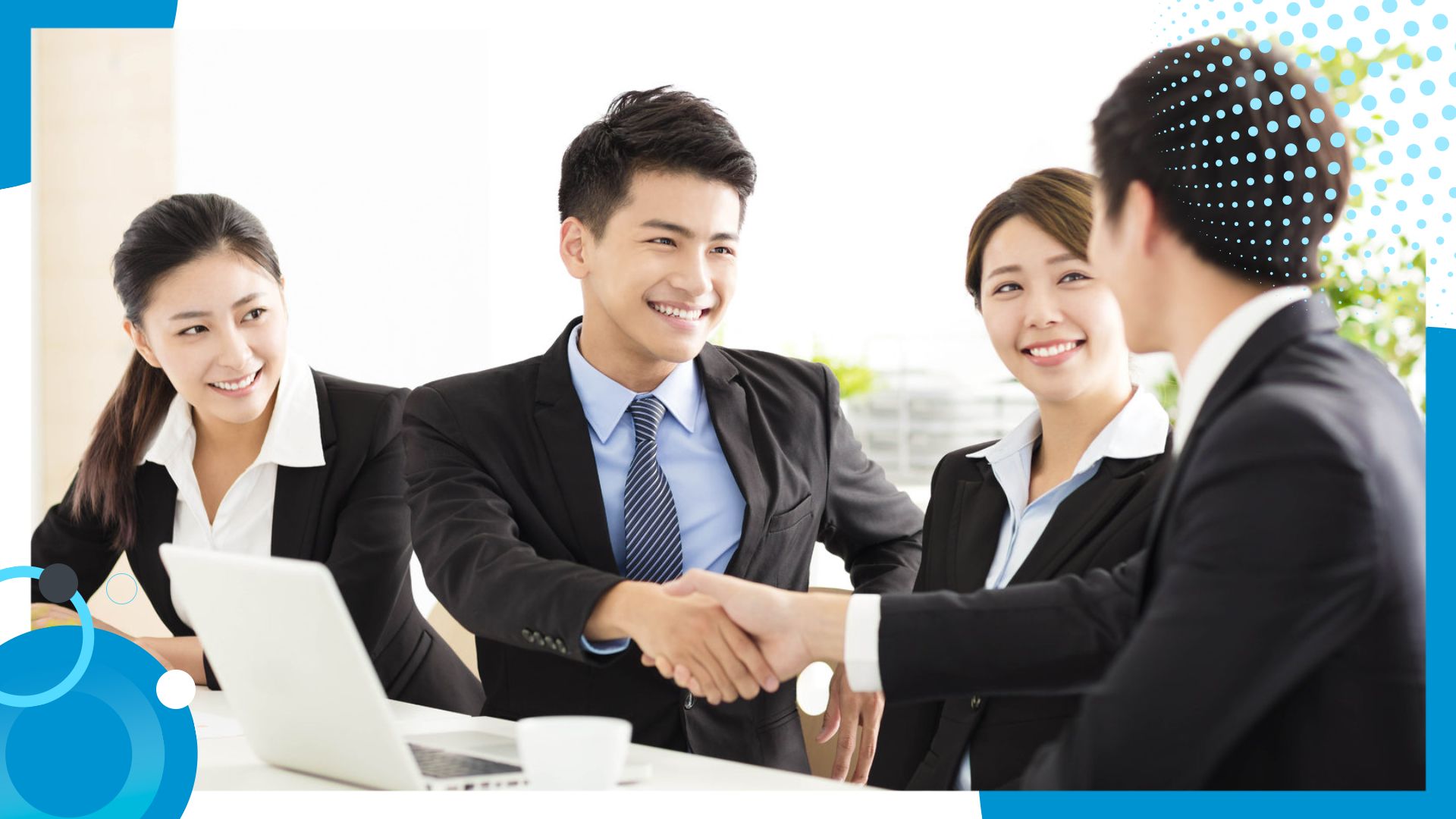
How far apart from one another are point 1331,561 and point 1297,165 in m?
0.48

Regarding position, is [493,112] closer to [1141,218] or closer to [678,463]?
[678,463]

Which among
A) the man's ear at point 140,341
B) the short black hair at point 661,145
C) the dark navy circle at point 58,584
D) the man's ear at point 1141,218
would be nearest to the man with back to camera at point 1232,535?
the man's ear at point 1141,218

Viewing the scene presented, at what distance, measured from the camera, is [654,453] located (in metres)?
1.81

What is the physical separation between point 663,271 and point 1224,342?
91 centimetres

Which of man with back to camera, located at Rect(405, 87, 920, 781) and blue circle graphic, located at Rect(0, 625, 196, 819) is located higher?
man with back to camera, located at Rect(405, 87, 920, 781)

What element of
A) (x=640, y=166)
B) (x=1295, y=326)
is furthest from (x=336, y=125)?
(x=1295, y=326)

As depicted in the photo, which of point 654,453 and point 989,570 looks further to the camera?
point 654,453

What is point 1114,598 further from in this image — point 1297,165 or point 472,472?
point 472,472

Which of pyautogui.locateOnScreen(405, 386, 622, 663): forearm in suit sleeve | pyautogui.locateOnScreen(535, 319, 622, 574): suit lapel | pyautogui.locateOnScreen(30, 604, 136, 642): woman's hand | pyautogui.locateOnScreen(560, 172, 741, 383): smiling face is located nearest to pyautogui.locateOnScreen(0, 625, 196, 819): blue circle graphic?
pyautogui.locateOnScreen(30, 604, 136, 642): woman's hand

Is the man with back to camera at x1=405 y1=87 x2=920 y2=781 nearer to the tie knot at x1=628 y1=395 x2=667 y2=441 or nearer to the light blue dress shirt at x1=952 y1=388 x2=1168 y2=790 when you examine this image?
the tie knot at x1=628 y1=395 x2=667 y2=441

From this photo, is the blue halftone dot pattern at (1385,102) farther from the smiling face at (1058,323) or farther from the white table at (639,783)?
the white table at (639,783)

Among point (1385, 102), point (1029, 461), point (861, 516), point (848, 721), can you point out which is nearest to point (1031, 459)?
point (1029, 461)

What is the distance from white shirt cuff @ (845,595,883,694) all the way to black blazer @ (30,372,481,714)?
2.87 feet

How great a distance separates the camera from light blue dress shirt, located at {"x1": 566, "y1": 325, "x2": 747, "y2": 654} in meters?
1.80
